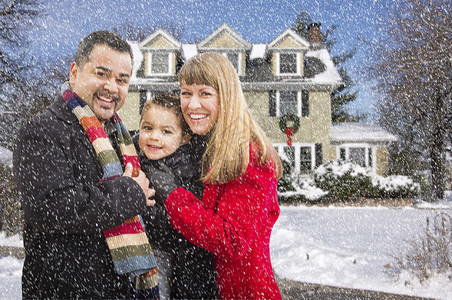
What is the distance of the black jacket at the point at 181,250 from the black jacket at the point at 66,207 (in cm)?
28

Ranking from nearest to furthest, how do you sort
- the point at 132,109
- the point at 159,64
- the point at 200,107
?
the point at 200,107
the point at 132,109
the point at 159,64

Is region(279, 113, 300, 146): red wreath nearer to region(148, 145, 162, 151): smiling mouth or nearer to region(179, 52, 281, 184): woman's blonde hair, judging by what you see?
region(179, 52, 281, 184): woman's blonde hair

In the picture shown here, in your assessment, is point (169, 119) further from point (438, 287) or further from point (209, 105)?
point (438, 287)

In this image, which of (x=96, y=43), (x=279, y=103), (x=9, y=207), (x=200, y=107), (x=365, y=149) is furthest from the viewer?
(x=365, y=149)

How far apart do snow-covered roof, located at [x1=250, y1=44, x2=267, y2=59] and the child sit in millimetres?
17328

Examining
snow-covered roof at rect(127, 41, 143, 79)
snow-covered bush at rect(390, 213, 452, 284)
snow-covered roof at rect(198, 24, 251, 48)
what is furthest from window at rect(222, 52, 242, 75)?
snow-covered bush at rect(390, 213, 452, 284)

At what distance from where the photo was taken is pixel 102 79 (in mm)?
1824

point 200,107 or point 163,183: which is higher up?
point 200,107

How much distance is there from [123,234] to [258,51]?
18.7 m

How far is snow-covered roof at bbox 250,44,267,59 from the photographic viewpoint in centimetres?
1886

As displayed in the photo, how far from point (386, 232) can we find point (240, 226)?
8031 millimetres

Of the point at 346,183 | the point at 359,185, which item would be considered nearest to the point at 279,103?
the point at 346,183

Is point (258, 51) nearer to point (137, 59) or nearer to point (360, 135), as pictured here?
point (137, 59)

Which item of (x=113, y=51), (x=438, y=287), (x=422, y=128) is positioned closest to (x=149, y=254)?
(x=113, y=51)
